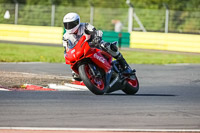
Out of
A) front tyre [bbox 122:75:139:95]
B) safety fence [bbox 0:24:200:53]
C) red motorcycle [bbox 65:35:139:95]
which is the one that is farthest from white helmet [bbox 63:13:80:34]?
safety fence [bbox 0:24:200:53]

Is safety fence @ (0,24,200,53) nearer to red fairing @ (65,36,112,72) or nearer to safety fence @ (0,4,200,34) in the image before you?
safety fence @ (0,4,200,34)

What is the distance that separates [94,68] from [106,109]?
4.46ft

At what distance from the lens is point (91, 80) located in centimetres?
871

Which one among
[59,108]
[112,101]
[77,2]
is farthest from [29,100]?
[77,2]

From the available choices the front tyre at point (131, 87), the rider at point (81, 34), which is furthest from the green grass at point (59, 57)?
the rider at point (81, 34)

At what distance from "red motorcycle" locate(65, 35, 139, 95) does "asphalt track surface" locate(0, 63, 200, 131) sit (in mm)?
214

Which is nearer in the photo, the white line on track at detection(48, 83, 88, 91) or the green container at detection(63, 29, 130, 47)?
the white line on track at detection(48, 83, 88, 91)

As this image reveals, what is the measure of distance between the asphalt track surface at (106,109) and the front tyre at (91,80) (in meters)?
0.15

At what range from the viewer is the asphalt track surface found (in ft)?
21.4

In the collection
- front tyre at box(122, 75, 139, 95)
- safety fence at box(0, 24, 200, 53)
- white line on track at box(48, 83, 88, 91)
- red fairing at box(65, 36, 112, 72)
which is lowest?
safety fence at box(0, 24, 200, 53)

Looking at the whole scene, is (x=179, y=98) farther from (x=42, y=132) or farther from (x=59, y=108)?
(x=42, y=132)

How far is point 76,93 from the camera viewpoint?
944cm

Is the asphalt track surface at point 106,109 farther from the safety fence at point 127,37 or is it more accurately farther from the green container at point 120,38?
the green container at point 120,38

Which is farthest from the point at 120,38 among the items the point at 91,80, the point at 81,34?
the point at 91,80
